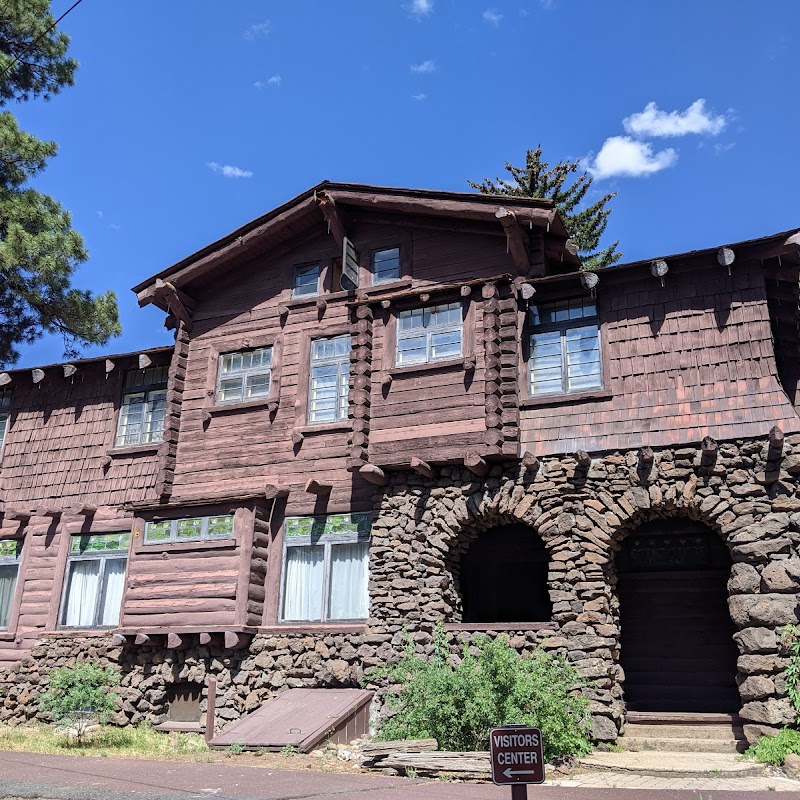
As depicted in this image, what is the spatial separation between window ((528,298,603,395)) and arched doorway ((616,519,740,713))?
3505 millimetres

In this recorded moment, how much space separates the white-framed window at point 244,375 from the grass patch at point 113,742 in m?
6.49

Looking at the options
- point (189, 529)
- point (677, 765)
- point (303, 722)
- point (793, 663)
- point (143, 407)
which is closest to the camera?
point (677, 765)

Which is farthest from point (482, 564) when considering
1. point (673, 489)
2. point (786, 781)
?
point (786, 781)

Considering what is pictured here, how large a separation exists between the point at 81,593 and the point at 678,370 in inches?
509

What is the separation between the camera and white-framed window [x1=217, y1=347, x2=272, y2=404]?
17656 millimetres

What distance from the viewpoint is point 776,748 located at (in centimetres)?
1152

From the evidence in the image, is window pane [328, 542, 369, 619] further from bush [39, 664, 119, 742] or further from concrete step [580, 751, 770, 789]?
concrete step [580, 751, 770, 789]

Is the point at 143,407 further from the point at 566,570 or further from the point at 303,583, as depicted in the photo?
the point at 566,570

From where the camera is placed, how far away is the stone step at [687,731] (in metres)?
12.9

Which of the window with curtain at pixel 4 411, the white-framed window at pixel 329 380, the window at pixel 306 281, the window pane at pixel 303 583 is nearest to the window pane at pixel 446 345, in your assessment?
the white-framed window at pixel 329 380

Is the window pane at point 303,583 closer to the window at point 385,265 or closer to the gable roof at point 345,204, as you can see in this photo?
the window at point 385,265

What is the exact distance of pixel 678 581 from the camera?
15.9 m

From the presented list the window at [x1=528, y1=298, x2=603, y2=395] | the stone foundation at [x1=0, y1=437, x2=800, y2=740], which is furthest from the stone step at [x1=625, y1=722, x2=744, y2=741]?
the window at [x1=528, y1=298, x2=603, y2=395]

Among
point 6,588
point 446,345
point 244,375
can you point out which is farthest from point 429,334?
point 6,588
